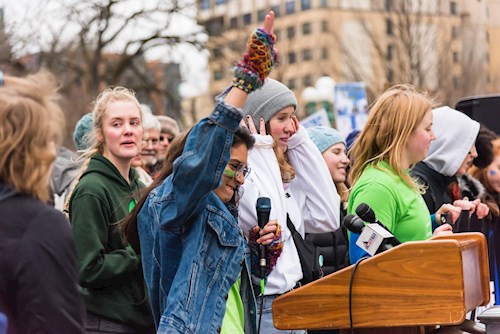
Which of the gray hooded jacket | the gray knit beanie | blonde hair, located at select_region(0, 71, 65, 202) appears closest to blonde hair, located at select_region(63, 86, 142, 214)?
the gray knit beanie

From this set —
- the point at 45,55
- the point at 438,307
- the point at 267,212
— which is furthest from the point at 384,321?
the point at 45,55

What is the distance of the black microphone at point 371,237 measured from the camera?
5.37m

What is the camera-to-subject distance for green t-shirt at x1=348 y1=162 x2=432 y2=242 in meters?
6.07

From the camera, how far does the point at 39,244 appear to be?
3557 millimetres

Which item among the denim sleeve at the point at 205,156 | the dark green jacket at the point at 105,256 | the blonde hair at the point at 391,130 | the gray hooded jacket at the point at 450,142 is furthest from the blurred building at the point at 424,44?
the denim sleeve at the point at 205,156

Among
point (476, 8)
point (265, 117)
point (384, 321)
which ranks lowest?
point (384, 321)

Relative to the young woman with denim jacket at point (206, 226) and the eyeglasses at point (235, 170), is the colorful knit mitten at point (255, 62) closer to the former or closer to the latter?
the young woman with denim jacket at point (206, 226)

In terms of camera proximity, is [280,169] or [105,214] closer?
[280,169]

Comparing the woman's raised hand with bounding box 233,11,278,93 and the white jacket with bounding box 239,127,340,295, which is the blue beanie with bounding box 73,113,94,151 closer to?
the white jacket with bounding box 239,127,340,295

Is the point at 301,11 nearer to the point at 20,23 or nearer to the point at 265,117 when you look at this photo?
the point at 20,23

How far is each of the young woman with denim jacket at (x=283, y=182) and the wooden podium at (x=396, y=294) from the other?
0.80 feet

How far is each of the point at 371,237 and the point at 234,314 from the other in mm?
879

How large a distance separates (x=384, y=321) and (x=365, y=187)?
1.25 meters

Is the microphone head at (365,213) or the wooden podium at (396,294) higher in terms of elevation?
the microphone head at (365,213)
